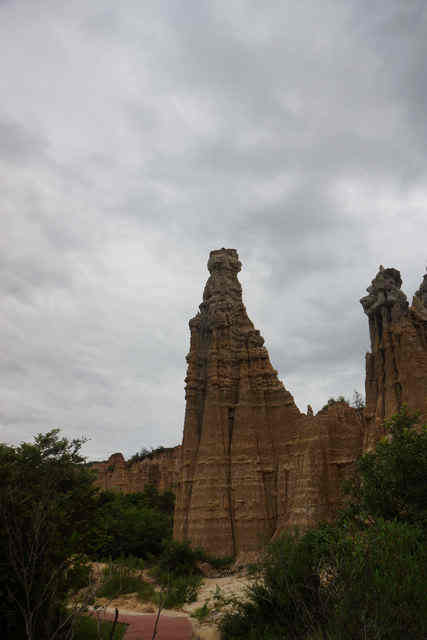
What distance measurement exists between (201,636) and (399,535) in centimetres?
1102

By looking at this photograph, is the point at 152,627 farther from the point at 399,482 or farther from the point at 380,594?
the point at 380,594

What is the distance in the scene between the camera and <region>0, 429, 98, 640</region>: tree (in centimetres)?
1123

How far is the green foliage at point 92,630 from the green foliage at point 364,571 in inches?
165

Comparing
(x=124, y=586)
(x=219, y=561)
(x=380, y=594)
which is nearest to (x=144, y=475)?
(x=219, y=561)

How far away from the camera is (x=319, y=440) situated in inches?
1199

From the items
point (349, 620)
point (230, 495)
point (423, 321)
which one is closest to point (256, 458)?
point (230, 495)

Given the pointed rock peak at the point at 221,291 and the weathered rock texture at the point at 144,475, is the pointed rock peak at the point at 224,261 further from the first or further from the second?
the weathered rock texture at the point at 144,475

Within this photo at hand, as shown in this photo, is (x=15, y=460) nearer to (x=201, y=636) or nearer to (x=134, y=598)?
(x=201, y=636)

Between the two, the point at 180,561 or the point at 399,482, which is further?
the point at 180,561

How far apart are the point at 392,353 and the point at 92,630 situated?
23.6 metres

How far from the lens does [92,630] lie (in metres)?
18.6

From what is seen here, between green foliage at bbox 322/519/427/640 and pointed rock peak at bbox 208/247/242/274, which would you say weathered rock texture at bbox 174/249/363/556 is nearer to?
pointed rock peak at bbox 208/247/242/274

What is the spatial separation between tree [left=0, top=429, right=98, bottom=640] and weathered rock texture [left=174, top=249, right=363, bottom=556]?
16.0m

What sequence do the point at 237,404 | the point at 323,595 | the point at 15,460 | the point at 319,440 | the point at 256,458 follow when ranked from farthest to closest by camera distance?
the point at 237,404, the point at 256,458, the point at 319,440, the point at 15,460, the point at 323,595
